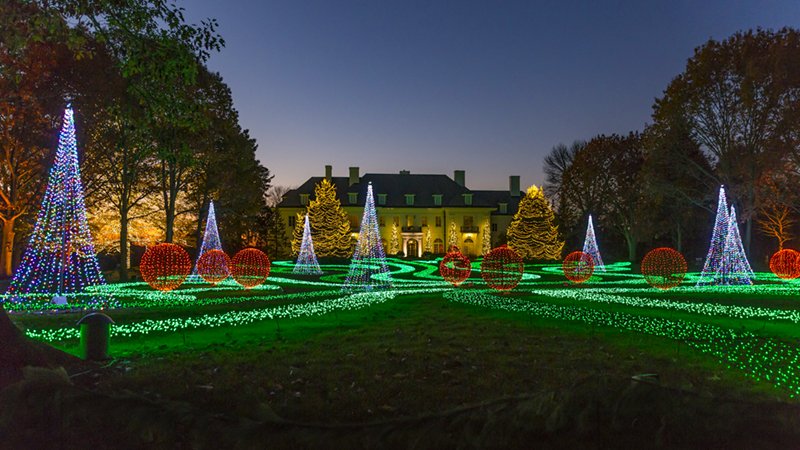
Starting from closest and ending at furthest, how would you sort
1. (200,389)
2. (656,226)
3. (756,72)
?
(200,389), (756,72), (656,226)

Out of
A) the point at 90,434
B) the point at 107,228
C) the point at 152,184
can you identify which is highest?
the point at 152,184

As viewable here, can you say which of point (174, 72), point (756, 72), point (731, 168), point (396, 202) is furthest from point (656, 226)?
point (174, 72)

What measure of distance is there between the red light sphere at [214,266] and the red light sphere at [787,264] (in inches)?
1060

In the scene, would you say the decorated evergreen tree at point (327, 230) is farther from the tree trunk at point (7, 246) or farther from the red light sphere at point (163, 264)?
the red light sphere at point (163, 264)

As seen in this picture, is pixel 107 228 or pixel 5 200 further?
pixel 107 228

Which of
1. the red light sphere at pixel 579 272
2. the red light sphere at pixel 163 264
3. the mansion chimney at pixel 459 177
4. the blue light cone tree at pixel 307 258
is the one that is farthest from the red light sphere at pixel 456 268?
the mansion chimney at pixel 459 177

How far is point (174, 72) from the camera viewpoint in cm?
844

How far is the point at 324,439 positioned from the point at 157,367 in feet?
15.4

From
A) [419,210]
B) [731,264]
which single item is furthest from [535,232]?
[731,264]

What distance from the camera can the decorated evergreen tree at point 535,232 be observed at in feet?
168

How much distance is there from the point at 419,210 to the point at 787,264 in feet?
150

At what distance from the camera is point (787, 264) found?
25.3m

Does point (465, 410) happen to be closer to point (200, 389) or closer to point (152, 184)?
point (200, 389)

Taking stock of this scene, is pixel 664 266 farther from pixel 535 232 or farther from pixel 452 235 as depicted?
pixel 452 235
